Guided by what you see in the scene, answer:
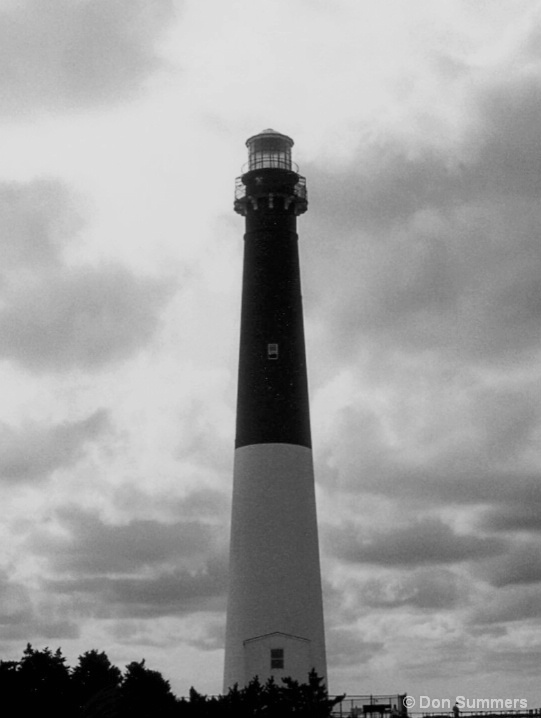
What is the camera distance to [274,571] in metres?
61.4

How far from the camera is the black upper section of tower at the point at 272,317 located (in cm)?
6266

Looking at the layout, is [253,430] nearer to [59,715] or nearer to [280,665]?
[280,665]

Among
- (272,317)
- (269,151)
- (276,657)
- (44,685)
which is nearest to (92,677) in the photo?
(44,685)

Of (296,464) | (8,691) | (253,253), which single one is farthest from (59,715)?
(253,253)

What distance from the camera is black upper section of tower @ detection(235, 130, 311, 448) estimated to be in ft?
206

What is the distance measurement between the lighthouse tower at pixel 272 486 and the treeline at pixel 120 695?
2.51m

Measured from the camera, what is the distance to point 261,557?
61.7 metres

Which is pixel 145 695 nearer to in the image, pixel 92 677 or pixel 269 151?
pixel 92 677

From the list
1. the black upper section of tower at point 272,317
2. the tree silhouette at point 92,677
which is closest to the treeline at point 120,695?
the tree silhouette at point 92,677

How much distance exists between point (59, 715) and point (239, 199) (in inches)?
1023

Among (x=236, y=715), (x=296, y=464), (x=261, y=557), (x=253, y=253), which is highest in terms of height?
(x=253, y=253)

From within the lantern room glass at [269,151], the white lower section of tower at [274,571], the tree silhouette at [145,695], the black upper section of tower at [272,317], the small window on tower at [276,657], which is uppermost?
the lantern room glass at [269,151]

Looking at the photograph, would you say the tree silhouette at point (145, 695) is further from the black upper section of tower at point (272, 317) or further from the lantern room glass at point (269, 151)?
the lantern room glass at point (269, 151)

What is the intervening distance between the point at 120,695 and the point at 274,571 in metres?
11.4
